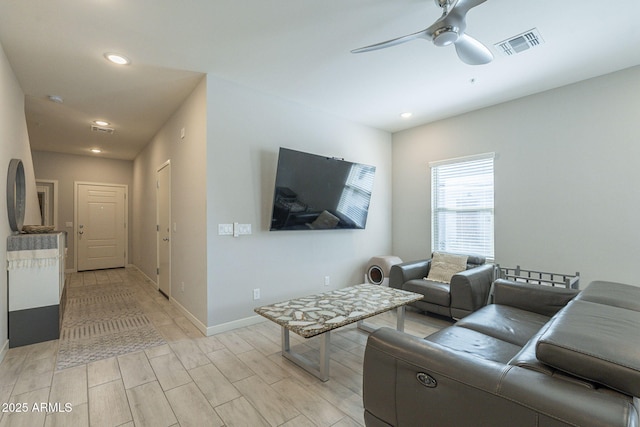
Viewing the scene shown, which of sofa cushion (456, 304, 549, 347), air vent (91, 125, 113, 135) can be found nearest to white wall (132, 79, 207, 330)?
air vent (91, 125, 113, 135)

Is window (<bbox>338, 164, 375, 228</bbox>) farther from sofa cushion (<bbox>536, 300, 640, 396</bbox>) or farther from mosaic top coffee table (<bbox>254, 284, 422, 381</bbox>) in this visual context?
sofa cushion (<bbox>536, 300, 640, 396</bbox>)

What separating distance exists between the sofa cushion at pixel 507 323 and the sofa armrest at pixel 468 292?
0.60 meters

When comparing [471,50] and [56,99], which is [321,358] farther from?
[56,99]

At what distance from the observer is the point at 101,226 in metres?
6.80

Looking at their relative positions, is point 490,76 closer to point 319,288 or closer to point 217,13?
point 217,13

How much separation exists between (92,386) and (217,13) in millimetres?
2915

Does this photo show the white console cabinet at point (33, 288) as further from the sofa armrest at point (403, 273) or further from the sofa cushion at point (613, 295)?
the sofa cushion at point (613, 295)

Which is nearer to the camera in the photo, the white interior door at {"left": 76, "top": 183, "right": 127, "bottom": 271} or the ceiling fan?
the ceiling fan

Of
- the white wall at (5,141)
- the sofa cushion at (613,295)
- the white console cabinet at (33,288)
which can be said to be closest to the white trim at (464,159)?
the sofa cushion at (613,295)

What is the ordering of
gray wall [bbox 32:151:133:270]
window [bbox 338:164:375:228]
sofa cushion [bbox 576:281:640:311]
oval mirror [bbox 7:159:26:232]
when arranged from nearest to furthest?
sofa cushion [bbox 576:281:640:311] → oval mirror [bbox 7:159:26:232] → window [bbox 338:164:375:228] → gray wall [bbox 32:151:133:270]

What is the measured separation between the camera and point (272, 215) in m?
3.37

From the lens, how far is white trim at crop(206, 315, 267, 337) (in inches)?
119

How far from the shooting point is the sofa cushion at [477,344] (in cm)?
171

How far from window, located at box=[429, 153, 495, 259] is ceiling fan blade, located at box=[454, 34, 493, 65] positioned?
6.50 feet
